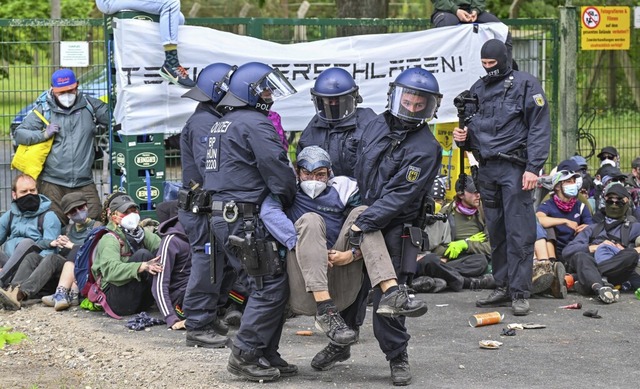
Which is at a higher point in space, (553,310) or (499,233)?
(499,233)

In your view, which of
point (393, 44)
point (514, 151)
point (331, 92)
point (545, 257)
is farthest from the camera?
point (393, 44)

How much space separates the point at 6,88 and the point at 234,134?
4972 mm

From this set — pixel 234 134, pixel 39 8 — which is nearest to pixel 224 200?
pixel 234 134

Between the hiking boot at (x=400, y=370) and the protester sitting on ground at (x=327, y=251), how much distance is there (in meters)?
0.39

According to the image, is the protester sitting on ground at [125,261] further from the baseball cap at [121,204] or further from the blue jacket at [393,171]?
the blue jacket at [393,171]

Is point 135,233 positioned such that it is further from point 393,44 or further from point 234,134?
point 393,44

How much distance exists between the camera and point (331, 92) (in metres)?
8.75

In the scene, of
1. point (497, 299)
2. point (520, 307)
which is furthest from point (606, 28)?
point (520, 307)

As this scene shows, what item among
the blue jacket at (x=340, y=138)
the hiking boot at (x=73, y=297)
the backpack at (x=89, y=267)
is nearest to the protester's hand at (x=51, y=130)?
the backpack at (x=89, y=267)

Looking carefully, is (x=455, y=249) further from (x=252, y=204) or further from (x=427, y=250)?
(x=252, y=204)

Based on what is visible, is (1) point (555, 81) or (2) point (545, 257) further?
(1) point (555, 81)

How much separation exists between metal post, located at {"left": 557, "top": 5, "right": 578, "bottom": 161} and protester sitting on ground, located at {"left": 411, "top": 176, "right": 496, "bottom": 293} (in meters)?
2.13

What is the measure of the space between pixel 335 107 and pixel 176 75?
2.71 m

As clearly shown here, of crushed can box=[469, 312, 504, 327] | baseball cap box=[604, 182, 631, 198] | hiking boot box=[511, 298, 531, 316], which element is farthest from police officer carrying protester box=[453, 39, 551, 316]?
baseball cap box=[604, 182, 631, 198]
